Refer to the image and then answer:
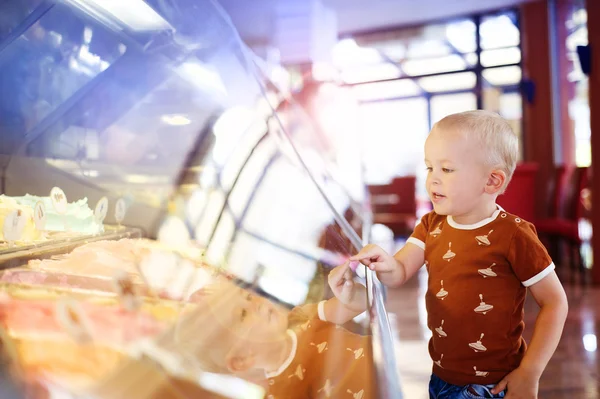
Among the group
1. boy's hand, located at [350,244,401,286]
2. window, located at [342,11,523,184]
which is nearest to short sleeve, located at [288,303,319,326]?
boy's hand, located at [350,244,401,286]

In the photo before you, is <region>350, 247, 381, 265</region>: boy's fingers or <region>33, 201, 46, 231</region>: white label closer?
<region>33, 201, 46, 231</region>: white label

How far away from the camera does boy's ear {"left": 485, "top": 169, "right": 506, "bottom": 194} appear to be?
1014 mm

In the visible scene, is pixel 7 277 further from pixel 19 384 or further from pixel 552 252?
pixel 552 252

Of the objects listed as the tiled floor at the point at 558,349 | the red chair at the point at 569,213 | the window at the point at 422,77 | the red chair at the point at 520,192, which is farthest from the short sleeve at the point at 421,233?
the window at the point at 422,77

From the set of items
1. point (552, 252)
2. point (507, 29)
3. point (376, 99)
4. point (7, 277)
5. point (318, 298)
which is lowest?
point (552, 252)

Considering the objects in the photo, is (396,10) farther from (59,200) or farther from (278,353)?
(278,353)

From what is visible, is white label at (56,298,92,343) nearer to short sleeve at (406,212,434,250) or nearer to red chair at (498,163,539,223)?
short sleeve at (406,212,434,250)

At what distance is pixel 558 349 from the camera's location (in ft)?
8.64

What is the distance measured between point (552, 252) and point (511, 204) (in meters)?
1.34

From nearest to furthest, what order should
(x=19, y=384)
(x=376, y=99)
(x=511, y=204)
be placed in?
(x=19, y=384) < (x=511, y=204) < (x=376, y=99)

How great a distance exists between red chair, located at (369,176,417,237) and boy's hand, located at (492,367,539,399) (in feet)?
17.5

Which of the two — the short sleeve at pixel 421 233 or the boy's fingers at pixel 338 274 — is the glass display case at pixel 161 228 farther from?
the short sleeve at pixel 421 233

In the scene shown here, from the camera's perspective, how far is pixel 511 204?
4.11 metres

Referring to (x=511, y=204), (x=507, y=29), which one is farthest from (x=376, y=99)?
(x=511, y=204)
